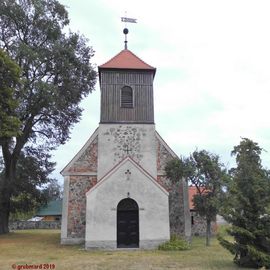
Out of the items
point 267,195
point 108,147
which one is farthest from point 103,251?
point 267,195

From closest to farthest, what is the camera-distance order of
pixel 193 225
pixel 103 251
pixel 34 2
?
pixel 103 251, pixel 34 2, pixel 193 225

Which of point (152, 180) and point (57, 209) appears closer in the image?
point (152, 180)

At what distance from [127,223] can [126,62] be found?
34.6 feet

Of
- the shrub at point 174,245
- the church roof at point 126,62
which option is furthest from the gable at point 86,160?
the shrub at point 174,245

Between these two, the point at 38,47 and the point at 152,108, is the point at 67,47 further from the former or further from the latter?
the point at 152,108

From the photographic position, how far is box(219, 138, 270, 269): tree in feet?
39.3

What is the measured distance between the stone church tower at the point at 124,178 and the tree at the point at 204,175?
5.19 feet

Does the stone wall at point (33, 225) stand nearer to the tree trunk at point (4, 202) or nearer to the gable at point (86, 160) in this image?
the tree trunk at point (4, 202)

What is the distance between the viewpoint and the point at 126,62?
77.2 feet

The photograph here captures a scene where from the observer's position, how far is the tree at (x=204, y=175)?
19.2 metres

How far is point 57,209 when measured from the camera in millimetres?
58500

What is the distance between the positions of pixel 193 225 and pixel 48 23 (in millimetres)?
18979

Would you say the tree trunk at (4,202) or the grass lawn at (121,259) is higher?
the tree trunk at (4,202)

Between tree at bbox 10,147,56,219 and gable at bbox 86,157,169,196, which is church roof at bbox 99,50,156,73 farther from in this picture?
tree at bbox 10,147,56,219
